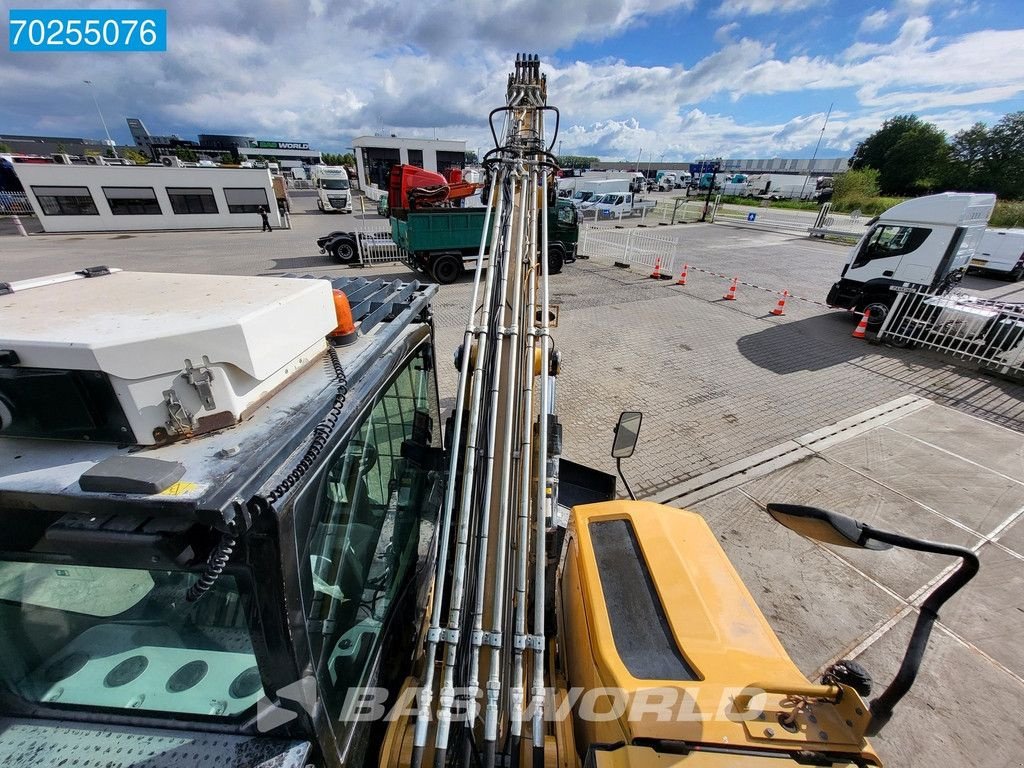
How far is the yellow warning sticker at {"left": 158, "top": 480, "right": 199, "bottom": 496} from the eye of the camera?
1.11 meters

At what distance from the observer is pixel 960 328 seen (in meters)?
8.99

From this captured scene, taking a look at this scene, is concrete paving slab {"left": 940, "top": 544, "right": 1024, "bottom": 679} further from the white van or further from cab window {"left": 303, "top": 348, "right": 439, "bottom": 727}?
the white van

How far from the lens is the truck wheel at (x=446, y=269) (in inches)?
522

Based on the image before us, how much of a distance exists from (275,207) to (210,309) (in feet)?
91.2

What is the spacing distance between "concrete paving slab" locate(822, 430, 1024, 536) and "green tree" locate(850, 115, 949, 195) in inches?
1869

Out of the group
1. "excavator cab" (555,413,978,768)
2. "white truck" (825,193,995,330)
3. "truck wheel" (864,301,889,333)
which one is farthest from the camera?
"truck wheel" (864,301,889,333)

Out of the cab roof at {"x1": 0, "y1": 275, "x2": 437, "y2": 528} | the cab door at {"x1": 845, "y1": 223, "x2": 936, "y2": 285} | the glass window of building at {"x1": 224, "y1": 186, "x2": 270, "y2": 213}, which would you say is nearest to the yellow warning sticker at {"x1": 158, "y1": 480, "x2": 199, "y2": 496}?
the cab roof at {"x1": 0, "y1": 275, "x2": 437, "y2": 528}

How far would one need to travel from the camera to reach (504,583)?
199cm

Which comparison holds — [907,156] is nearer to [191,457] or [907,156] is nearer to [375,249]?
[375,249]

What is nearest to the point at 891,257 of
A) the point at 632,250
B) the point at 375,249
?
the point at 632,250

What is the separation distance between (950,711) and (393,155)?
47.0m

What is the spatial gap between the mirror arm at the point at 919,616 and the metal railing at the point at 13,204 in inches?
1622

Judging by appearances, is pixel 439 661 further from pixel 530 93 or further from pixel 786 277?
pixel 786 277

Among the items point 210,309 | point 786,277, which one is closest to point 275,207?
point 786,277
